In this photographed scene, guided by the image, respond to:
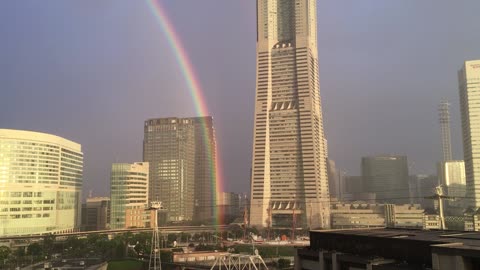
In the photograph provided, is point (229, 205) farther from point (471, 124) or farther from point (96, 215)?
point (471, 124)

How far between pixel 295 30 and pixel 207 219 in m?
49.4

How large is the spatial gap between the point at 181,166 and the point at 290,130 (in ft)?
92.0

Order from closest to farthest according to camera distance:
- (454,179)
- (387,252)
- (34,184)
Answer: (387,252)
(34,184)
(454,179)

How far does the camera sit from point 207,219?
107688 millimetres

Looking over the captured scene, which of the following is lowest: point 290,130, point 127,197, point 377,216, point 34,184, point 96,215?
point 377,216

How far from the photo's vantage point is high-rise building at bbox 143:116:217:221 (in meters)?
105

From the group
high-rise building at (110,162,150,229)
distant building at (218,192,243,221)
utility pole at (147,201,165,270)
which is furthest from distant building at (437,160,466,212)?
utility pole at (147,201,165,270)

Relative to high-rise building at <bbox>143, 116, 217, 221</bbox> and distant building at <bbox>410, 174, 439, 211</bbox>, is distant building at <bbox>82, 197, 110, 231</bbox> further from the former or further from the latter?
distant building at <bbox>410, 174, 439, 211</bbox>

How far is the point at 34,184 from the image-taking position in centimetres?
6038

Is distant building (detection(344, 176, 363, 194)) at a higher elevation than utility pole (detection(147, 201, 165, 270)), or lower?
higher

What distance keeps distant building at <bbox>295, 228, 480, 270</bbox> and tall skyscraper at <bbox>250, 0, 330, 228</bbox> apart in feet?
255

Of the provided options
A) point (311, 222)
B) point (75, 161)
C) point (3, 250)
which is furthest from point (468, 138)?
point (3, 250)

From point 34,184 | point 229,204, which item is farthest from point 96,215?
point 229,204

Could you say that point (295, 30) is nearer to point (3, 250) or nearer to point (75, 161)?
point (75, 161)
